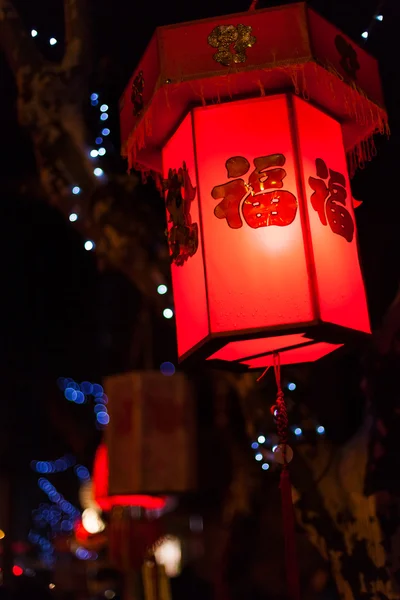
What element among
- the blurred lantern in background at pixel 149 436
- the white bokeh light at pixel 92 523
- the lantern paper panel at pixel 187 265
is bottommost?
the white bokeh light at pixel 92 523

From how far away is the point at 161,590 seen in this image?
28.8 ft

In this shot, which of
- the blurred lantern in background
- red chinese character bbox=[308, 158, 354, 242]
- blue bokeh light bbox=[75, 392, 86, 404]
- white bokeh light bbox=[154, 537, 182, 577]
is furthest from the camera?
white bokeh light bbox=[154, 537, 182, 577]

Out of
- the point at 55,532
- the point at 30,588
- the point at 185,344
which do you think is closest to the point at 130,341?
the point at 30,588

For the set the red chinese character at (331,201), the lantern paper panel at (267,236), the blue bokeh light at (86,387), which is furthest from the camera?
the blue bokeh light at (86,387)

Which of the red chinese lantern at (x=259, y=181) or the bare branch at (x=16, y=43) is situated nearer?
the red chinese lantern at (x=259, y=181)

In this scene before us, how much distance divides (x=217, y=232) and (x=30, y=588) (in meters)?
4.45

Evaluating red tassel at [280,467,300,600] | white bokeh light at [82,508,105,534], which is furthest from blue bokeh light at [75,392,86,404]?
red tassel at [280,467,300,600]

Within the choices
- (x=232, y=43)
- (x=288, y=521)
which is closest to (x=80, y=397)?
(x=288, y=521)

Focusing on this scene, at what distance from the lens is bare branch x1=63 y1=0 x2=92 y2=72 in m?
5.77

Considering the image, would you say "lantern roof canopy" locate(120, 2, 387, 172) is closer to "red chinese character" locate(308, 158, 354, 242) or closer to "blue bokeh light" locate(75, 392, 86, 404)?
"red chinese character" locate(308, 158, 354, 242)

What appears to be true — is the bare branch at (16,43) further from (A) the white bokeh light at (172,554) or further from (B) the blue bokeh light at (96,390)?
→ (A) the white bokeh light at (172,554)

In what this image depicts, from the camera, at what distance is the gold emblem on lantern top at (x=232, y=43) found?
3.45 m

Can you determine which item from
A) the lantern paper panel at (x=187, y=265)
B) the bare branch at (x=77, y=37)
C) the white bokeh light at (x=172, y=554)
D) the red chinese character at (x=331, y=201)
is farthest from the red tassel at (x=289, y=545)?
the white bokeh light at (x=172, y=554)

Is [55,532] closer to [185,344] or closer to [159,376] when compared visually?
[159,376]
